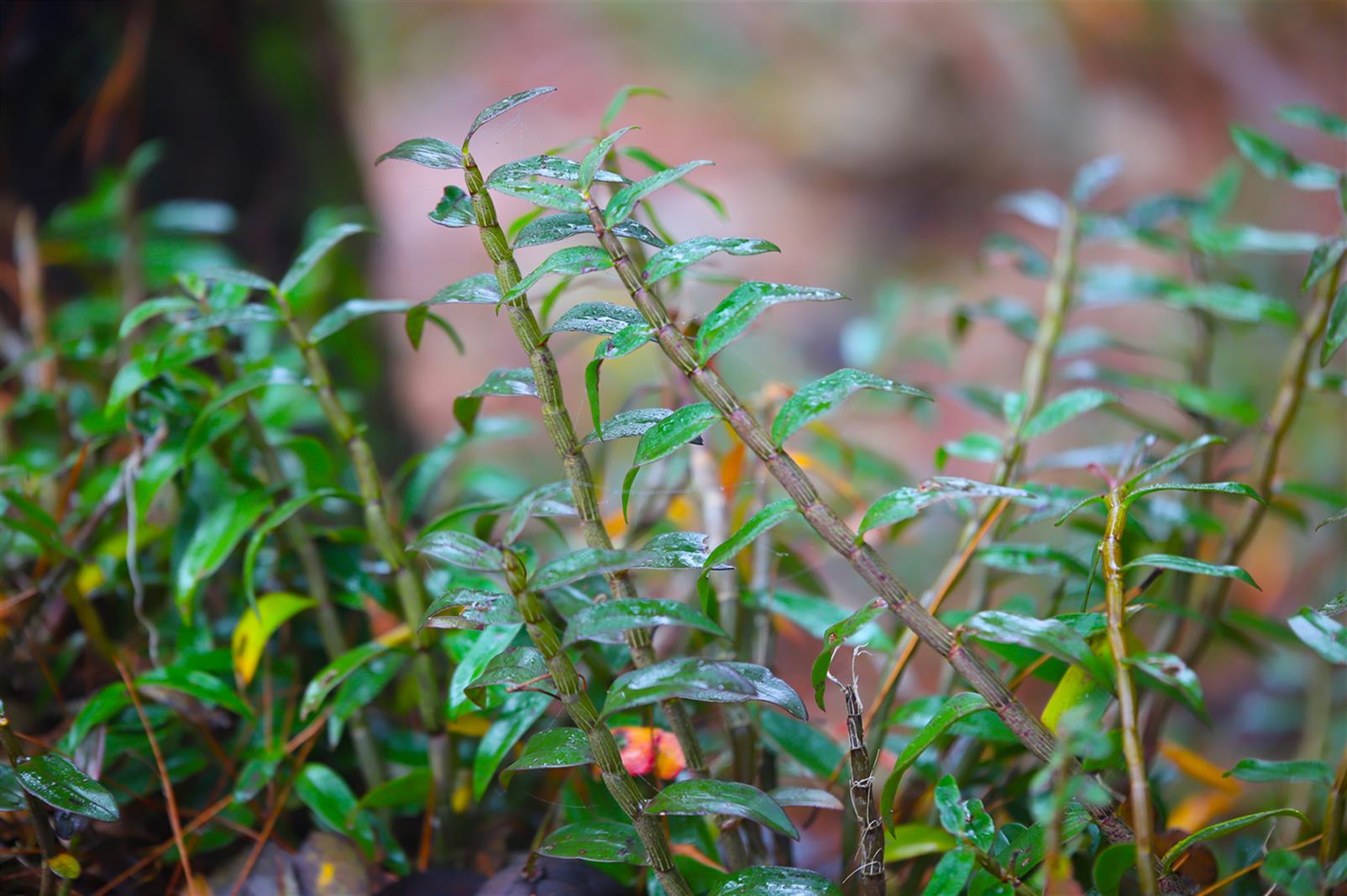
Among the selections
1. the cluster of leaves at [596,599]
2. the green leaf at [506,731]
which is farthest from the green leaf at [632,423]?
the green leaf at [506,731]

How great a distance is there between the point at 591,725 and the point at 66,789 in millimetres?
326

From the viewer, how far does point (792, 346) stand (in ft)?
9.18

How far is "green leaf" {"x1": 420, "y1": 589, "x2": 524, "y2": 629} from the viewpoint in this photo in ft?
1.57

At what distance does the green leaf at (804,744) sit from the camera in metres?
0.71

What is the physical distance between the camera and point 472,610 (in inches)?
19.3

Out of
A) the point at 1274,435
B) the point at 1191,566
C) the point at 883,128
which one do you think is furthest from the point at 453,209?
the point at 883,128

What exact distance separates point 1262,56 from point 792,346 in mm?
1904

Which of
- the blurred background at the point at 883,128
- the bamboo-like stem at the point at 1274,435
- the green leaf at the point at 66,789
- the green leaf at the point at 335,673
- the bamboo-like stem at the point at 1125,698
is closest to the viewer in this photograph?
the bamboo-like stem at the point at 1125,698

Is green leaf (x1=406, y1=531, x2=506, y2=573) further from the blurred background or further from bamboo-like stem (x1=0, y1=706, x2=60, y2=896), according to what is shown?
the blurred background

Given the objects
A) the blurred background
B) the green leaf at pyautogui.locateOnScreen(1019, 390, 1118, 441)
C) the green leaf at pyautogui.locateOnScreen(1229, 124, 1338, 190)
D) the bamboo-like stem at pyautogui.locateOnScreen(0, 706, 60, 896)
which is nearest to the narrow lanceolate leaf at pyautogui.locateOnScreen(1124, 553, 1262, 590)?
the green leaf at pyautogui.locateOnScreen(1019, 390, 1118, 441)

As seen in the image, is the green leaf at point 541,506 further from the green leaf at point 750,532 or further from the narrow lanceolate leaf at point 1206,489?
the narrow lanceolate leaf at point 1206,489

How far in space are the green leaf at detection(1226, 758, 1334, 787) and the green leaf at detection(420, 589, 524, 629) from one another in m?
0.45

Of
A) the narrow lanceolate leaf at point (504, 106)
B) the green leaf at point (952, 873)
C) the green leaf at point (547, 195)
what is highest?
the narrow lanceolate leaf at point (504, 106)

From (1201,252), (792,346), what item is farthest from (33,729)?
(792,346)
